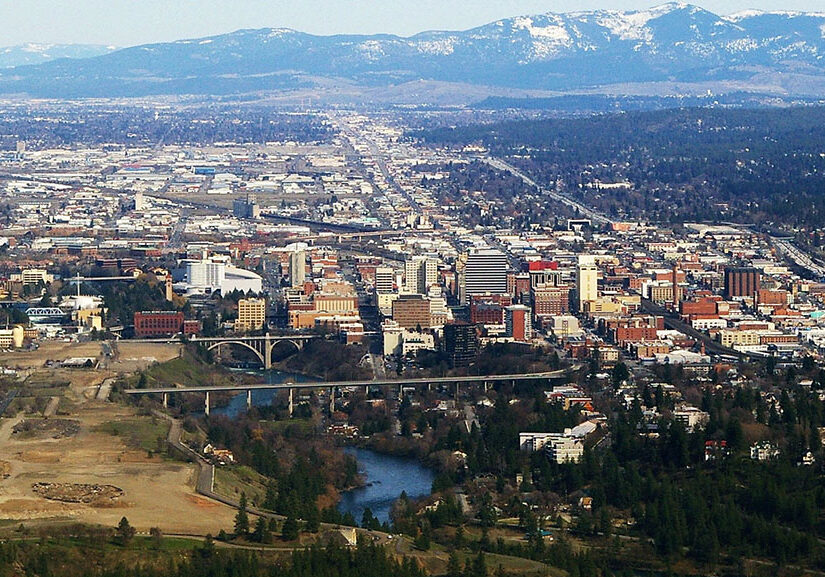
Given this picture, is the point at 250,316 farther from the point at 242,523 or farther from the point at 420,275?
the point at 242,523

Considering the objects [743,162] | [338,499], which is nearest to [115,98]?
[743,162]

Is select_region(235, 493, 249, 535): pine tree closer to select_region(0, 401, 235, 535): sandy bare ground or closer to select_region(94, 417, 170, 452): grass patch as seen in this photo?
select_region(0, 401, 235, 535): sandy bare ground

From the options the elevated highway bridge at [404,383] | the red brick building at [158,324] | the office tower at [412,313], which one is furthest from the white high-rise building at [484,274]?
the elevated highway bridge at [404,383]

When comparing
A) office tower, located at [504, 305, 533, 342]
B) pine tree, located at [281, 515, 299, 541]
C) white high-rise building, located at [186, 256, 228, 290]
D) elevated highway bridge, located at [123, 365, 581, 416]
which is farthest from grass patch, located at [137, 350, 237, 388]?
pine tree, located at [281, 515, 299, 541]

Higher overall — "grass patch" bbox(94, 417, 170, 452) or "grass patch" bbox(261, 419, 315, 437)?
"grass patch" bbox(94, 417, 170, 452)

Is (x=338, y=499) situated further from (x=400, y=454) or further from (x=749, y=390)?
(x=749, y=390)

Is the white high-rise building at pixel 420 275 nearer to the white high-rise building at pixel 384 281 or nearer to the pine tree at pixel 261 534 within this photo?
the white high-rise building at pixel 384 281

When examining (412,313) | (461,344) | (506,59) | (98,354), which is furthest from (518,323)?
(506,59)
